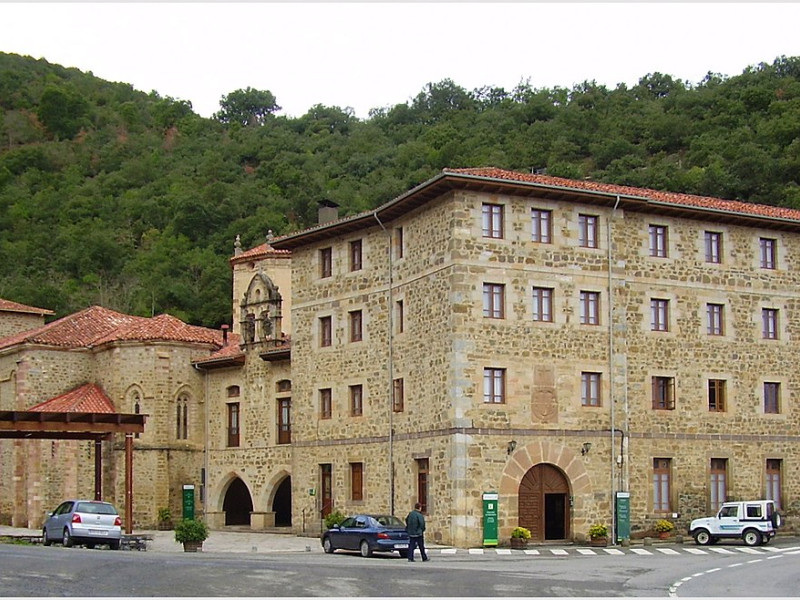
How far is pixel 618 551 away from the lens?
35688mm

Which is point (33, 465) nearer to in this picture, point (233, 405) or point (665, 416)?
point (233, 405)

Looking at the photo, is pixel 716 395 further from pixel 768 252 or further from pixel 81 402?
pixel 81 402

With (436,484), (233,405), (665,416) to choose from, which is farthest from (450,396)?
(233,405)

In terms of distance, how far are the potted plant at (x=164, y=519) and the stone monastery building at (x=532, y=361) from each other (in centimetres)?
402

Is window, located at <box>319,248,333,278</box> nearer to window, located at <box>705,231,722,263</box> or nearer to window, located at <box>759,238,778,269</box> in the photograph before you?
window, located at <box>705,231,722,263</box>

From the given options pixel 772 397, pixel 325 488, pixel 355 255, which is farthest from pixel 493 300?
pixel 772 397

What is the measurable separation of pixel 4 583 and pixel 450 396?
18.1m

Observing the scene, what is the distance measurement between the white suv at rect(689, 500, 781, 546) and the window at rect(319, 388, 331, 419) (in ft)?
45.2

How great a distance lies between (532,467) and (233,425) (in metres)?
17.4

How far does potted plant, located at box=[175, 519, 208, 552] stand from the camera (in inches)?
1355

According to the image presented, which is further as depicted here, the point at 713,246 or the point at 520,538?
the point at 713,246

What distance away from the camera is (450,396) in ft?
120

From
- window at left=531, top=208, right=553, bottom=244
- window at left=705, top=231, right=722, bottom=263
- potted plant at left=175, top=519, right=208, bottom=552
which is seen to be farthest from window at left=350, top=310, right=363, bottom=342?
window at left=705, top=231, right=722, bottom=263

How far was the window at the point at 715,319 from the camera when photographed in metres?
41.5
